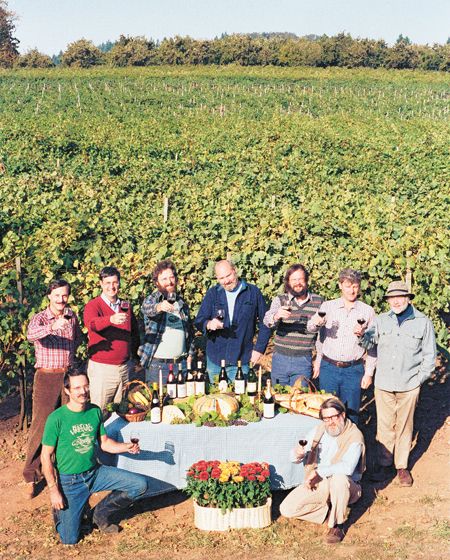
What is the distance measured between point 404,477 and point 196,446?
1.87 metres

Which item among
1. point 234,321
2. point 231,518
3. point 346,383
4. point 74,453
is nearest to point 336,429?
point 346,383

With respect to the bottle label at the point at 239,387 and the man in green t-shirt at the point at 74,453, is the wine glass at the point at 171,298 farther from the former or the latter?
the man in green t-shirt at the point at 74,453

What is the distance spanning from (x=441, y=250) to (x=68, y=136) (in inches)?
744

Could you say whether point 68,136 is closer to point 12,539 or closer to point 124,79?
point 12,539

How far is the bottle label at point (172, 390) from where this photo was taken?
6262mm

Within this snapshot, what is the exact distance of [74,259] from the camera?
859cm

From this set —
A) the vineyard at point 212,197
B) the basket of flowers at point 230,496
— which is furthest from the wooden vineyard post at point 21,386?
the basket of flowers at point 230,496

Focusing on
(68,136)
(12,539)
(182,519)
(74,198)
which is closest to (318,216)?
(74,198)

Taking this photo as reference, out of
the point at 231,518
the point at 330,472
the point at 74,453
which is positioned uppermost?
the point at 74,453

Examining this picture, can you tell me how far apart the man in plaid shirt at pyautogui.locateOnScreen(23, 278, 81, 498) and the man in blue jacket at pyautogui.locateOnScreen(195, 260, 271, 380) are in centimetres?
117

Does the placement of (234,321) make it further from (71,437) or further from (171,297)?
(71,437)

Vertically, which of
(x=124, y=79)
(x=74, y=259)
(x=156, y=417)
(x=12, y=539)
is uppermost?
(x=124, y=79)

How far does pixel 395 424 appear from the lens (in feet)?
21.7

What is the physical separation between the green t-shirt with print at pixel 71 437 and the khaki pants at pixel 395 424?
2504 mm
